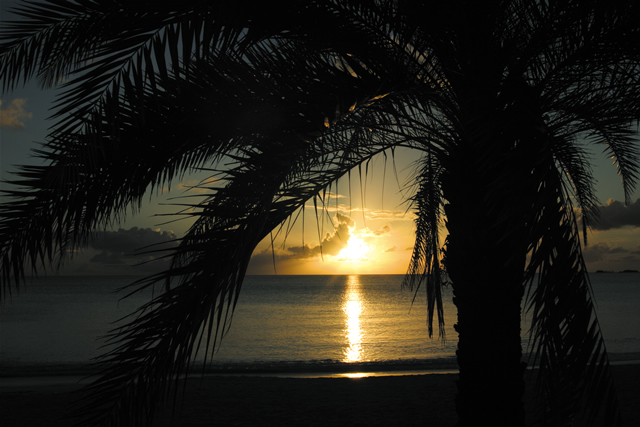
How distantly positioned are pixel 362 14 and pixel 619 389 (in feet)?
24.9

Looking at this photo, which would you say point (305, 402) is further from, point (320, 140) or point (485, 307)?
point (320, 140)

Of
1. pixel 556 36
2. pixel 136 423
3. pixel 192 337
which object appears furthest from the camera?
pixel 556 36

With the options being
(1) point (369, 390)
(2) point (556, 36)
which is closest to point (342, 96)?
(2) point (556, 36)

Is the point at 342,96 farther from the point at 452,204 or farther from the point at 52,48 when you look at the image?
the point at 52,48

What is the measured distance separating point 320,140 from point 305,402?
5197 mm

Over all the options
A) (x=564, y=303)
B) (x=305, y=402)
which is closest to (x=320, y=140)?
(x=564, y=303)

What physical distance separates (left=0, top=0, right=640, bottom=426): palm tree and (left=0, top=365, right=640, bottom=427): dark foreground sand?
2.43 metres

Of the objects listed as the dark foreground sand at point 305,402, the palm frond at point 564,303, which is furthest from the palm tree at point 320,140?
the dark foreground sand at point 305,402

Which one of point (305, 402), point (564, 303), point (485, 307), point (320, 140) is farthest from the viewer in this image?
point (305, 402)

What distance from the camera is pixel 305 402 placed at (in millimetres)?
6957

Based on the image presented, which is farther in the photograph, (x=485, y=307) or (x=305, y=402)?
(x=305, y=402)

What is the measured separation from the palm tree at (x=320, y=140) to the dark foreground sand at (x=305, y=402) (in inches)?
95.6

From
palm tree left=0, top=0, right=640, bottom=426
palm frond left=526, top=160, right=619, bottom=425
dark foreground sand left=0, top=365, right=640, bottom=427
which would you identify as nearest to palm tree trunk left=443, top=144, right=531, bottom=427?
palm tree left=0, top=0, right=640, bottom=426

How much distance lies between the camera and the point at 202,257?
2627 mm
